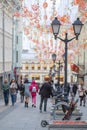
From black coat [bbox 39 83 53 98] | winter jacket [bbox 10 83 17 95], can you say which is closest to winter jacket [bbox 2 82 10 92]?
winter jacket [bbox 10 83 17 95]

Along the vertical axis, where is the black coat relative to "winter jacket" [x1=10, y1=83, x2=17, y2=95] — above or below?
above

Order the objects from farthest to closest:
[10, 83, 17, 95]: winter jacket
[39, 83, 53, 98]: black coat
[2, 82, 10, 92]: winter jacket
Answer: [10, 83, 17, 95]: winter jacket, [2, 82, 10, 92]: winter jacket, [39, 83, 53, 98]: black coat

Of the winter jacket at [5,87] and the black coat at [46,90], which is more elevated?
the black coat at [46,90]

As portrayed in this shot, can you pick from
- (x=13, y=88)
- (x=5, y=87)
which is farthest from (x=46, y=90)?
(x=13, y=88)

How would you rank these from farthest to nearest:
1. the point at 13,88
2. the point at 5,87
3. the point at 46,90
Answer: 1. the point at 13,88
2. the point at 5,87
3. the point at 46,90

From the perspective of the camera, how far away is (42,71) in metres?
165

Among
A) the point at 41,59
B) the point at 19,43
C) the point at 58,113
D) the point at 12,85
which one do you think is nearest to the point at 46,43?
the point at 19,43

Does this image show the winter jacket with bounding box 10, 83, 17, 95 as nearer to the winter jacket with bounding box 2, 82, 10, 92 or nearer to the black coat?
the winter jacket with bounding box 2, 82, 10, 92

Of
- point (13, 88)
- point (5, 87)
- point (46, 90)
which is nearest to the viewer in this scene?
point (46, 90)

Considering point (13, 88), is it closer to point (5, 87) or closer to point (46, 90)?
point (5, 87)

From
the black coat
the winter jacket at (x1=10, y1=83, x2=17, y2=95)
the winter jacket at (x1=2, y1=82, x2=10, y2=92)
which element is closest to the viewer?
the black coat

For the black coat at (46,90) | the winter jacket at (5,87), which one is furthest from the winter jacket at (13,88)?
the black coat at (46,90)

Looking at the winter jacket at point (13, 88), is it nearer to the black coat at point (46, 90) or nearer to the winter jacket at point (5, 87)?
the winter jacket at point (5, 87)

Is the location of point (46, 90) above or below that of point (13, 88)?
above
